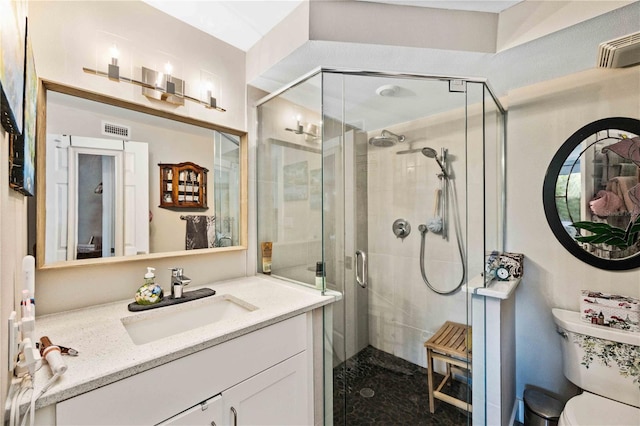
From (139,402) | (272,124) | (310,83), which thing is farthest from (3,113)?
(272,124)

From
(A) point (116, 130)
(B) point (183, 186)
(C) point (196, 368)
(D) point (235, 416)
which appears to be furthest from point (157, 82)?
(D) point (235, 416)

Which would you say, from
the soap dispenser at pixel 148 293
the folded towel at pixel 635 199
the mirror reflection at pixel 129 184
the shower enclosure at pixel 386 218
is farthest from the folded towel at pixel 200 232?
the folded towel at pixel 635 199

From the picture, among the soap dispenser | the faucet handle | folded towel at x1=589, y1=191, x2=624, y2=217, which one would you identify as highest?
folded towel at x1=589, y1=191, x2=624, y2=217

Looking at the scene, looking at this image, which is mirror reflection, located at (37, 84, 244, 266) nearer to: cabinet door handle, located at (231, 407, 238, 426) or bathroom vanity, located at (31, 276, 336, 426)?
bathroom vanity, located at (31, 276, 336, 426)

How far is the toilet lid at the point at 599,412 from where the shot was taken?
127cm

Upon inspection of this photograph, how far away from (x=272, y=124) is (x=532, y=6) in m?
1.62

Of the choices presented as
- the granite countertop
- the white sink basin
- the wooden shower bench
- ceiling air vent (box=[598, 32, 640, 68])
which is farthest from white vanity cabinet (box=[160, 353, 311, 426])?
ceiling air vent (box=[598, 32, 640, 68])

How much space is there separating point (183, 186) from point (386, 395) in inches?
63.1

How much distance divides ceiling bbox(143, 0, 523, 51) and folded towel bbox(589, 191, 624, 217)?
3.81 feet

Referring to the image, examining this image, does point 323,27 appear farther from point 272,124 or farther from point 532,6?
point 532,6

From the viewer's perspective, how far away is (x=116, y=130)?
1.39 meters

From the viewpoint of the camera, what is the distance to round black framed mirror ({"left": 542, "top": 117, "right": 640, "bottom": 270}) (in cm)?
151

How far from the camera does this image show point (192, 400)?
980 millimetres

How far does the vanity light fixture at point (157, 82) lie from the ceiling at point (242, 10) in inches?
11.6
